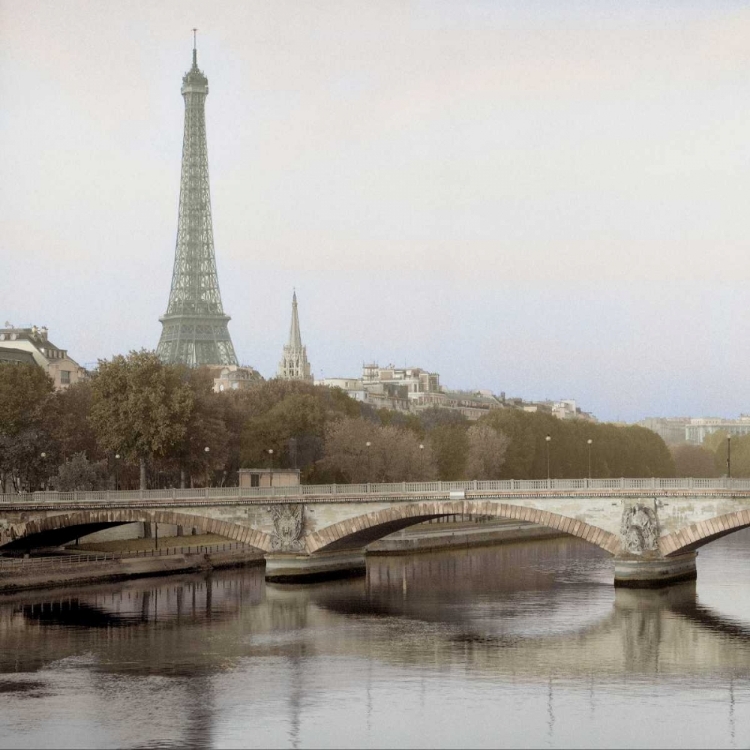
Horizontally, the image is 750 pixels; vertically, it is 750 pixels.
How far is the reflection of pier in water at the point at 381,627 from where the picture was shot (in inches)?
2452

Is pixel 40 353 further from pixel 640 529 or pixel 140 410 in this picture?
pixel 640 529

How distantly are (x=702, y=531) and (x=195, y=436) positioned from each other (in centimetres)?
4015

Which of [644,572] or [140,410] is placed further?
[140,410]

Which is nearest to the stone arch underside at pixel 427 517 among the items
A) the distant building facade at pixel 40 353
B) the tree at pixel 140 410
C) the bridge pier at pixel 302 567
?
the bridge pier at pixel 302 567

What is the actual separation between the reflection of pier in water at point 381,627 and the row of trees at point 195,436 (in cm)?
1563

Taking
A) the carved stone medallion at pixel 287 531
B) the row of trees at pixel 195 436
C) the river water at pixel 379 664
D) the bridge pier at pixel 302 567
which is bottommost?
the river water at pixel 379 664

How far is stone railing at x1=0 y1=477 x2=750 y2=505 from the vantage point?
8681 cm

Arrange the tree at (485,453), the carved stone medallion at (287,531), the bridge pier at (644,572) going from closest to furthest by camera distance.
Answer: the bridge pier at (644,572)
the carved stone medallion at (287,531)
the tree at (485,453)

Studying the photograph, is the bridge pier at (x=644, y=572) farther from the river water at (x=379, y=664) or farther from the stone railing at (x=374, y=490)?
the stone railing at (x=374, y=490)

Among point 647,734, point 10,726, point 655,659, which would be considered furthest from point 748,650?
point 10,726

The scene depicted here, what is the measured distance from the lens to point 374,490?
92.9 meters

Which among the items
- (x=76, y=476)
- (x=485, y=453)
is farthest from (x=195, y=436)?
(x=485, y=453)

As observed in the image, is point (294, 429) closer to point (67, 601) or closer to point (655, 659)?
point (67, 601)

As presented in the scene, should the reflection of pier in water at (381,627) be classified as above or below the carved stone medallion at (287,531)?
below
